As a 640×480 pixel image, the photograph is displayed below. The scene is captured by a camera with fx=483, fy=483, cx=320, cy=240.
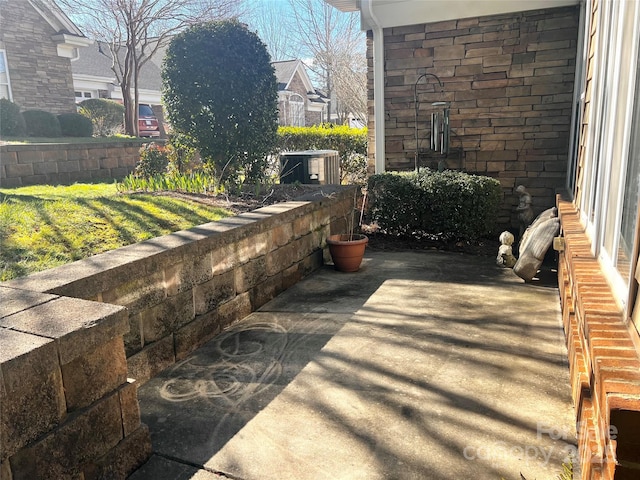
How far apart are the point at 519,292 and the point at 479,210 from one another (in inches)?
67.7

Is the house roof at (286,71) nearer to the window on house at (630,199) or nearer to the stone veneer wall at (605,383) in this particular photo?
the stone veneer wall at (605,383)

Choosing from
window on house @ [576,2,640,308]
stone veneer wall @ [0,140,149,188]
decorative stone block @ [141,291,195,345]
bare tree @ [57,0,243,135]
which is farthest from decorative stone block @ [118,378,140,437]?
bare tree @ [57,0,243,135]

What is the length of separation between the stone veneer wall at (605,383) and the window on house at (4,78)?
16.3 meters

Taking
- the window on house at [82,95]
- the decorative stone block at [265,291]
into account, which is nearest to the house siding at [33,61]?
the window on house at [82,95]

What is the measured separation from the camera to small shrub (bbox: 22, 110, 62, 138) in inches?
448

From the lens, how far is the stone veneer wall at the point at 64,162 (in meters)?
8.55

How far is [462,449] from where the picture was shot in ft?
7.09

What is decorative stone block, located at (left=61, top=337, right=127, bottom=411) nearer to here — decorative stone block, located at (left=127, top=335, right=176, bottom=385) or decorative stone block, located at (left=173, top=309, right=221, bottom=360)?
decorative stone block, located at (left=127, top=335, right=176, bottom=385)

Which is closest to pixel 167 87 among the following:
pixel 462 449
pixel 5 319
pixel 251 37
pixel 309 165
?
pixel 251 37

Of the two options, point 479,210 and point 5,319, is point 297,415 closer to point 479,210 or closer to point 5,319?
point 5,319

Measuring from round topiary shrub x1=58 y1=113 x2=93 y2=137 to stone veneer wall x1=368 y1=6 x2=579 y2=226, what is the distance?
874 centimetres

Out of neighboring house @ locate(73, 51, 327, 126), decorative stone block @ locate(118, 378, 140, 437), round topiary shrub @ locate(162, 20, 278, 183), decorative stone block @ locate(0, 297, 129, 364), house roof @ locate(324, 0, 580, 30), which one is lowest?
decorative stone block @ locate(118, 378, 140, 437)

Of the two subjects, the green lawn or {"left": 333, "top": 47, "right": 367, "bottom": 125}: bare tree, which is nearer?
the green lawn

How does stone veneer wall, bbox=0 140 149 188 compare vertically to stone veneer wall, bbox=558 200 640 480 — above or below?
above
